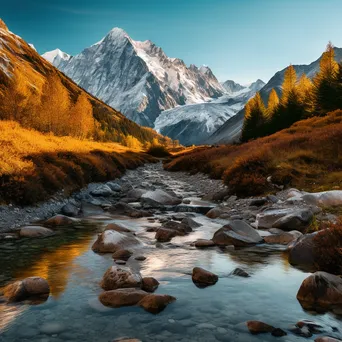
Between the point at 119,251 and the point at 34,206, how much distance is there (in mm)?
6892

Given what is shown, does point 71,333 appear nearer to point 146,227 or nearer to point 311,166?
point 146,227

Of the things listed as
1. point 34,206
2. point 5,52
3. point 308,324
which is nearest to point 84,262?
point 308,324

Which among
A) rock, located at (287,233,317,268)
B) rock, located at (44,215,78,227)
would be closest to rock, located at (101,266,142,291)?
rock, located at (287,233,317,268)

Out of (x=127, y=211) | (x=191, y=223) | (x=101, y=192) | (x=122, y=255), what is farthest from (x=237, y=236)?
(x=101, y=192)

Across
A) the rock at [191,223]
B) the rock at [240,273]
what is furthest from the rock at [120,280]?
the rock at [191,223]

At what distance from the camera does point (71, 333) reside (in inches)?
194

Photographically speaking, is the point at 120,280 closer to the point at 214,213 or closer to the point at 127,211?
the point at 214,213

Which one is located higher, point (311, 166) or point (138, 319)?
point (311, 166)

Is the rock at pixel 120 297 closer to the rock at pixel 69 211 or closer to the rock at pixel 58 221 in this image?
the rock at pixel 58 221

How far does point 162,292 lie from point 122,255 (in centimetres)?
274

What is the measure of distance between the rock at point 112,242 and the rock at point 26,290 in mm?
3201

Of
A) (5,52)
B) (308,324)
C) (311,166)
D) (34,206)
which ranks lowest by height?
(308,324)

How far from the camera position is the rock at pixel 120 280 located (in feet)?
21.9

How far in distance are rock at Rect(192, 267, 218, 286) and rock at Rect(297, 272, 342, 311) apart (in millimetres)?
1790
